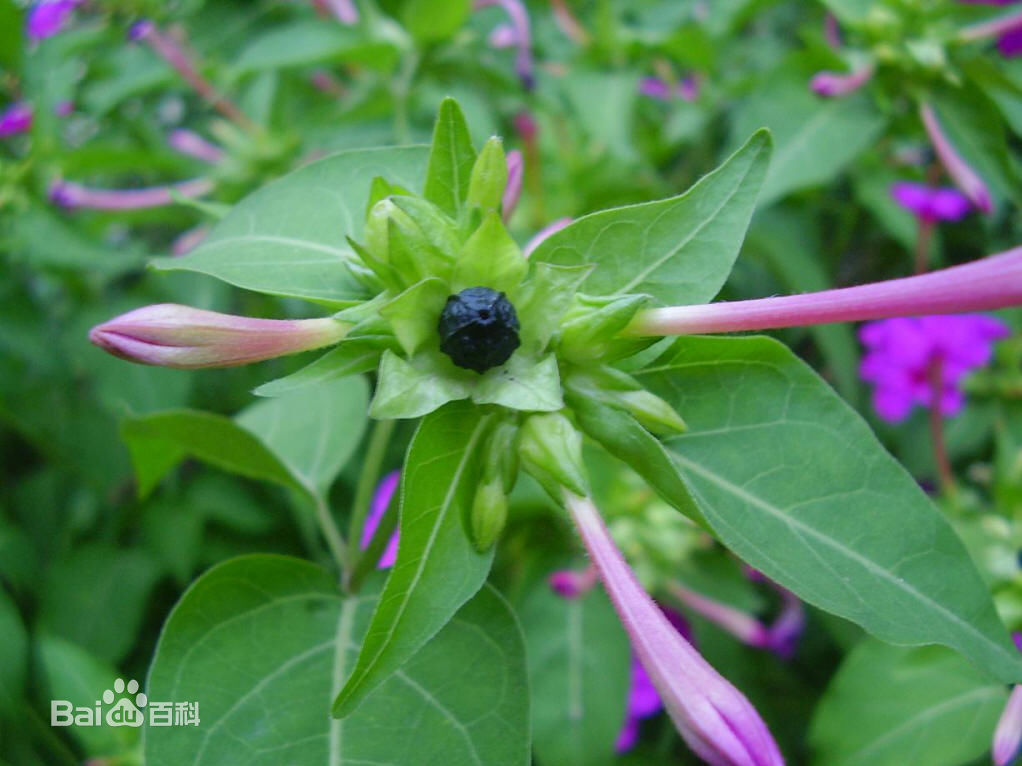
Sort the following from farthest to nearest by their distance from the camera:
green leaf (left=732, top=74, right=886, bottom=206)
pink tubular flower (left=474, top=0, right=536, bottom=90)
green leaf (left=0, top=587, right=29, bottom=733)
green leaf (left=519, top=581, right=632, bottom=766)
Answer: pink tubular flower (left=474, top=0, right=536, bottom=90), green leaf (left=732, top=74, right=886, bottom=206), green leaf (left=0, top=587, right=29, bottom=733), green leaf (left=519, top=581, right=632, bottom=766)

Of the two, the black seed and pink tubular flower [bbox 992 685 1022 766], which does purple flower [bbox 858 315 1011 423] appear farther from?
the black seed

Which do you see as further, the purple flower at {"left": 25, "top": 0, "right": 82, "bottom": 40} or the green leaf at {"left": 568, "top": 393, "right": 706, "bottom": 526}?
the purple flower at {"left": 25, "top": 0, "right": 82, "bottom": 40}

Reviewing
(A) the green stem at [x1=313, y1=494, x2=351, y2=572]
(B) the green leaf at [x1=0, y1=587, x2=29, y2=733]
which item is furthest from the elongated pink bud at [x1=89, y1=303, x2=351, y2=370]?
(B) the green leaf at [x1=0, y1=587, x2=29, y2=733]

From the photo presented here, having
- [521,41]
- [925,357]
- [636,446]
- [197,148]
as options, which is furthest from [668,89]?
[636,446]

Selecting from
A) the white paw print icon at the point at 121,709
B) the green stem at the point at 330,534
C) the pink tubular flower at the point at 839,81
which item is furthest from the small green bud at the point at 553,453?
the pink tubular flower at the point at 839,81

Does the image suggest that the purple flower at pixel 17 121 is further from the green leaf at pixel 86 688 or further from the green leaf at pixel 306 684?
the green leaf at pixel 306 684

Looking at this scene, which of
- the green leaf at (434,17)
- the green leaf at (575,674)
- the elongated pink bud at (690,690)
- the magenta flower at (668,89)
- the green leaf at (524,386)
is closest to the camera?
the elongated pink bud at (690,690)
